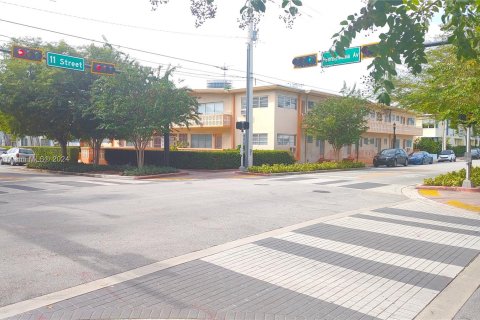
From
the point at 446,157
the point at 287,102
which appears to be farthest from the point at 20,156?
the point at 446,157

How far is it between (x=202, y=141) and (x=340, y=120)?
13.9m

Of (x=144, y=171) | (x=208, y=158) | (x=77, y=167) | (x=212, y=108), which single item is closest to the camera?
(x=144, y=171)

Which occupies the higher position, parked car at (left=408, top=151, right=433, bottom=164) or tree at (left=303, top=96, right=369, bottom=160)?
tree at (left=303, top=96, right=369, bottom=160)

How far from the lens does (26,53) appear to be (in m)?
16.7

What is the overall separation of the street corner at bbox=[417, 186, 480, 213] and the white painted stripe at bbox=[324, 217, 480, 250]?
381 cm

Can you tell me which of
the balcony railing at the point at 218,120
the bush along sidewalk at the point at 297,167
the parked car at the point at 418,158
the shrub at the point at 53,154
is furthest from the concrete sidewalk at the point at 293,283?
the parked car at the point at 418,158

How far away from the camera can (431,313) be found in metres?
4.51

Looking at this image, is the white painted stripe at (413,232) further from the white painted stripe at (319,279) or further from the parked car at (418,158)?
the parked car at (418,158)

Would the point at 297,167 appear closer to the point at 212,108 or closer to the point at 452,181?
the point at 452,181

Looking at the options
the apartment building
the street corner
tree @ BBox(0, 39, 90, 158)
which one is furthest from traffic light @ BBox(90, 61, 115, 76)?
the street corner

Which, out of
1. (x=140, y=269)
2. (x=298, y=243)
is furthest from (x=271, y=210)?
(x=140, y=269)

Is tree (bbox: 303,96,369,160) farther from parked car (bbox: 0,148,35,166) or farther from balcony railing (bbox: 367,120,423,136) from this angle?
parked car (bbox: 0,148,35,166)

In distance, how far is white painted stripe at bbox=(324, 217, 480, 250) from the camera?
25.4 feet

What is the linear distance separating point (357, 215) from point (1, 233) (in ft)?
26.2
